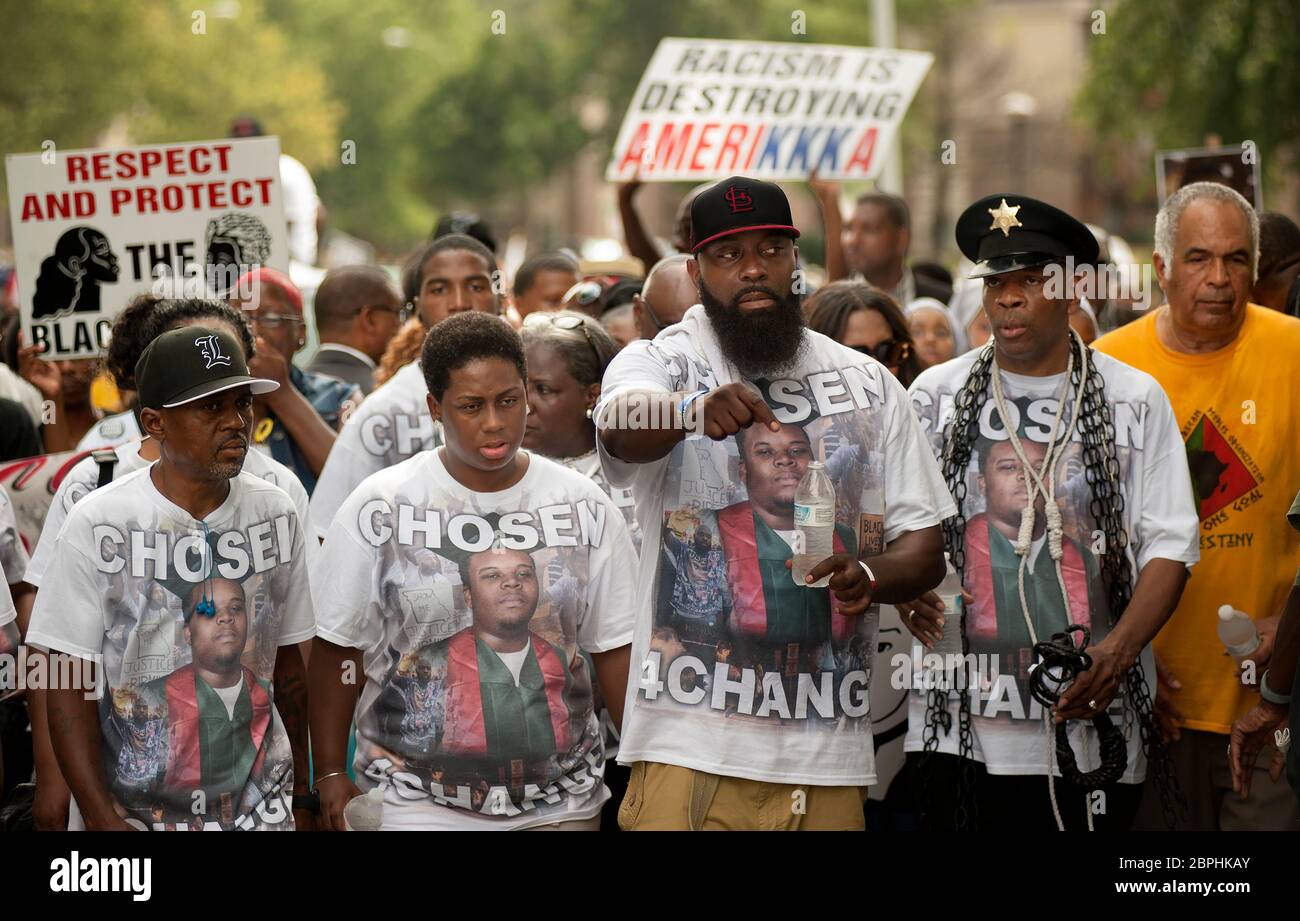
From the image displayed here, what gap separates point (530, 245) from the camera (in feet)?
187

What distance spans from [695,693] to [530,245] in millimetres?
52799

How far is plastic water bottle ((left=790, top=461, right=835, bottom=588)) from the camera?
459cm

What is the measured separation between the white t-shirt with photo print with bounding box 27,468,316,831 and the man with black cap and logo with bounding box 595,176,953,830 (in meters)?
1.00

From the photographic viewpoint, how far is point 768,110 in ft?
34.8

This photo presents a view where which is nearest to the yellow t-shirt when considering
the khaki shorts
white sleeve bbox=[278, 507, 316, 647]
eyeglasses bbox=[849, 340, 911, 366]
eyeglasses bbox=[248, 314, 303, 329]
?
eyeglasses bbox=[849, 340, 911, 366]

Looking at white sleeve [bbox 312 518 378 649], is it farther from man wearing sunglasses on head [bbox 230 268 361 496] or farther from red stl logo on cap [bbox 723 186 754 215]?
man wearing sunglasses on head [bbox 230 268 361 496]

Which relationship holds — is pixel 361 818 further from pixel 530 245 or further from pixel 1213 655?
pixel 530 245

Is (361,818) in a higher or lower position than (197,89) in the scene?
lower

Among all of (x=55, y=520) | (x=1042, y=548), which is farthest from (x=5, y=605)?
(x=1042, y=548)

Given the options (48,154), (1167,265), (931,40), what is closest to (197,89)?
(931,40)

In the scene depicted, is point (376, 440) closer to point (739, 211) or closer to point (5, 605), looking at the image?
point (5, 605)

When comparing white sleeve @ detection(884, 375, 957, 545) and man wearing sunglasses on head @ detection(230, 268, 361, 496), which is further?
man wearing sunglasses on head @ detection(230, 268, 361, 496)

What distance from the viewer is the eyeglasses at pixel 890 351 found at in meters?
6.70

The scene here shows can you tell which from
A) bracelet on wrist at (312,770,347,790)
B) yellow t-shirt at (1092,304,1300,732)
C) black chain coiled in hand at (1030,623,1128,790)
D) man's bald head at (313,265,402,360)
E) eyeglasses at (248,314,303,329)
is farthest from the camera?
man's bald head at (313,265,402,360)
